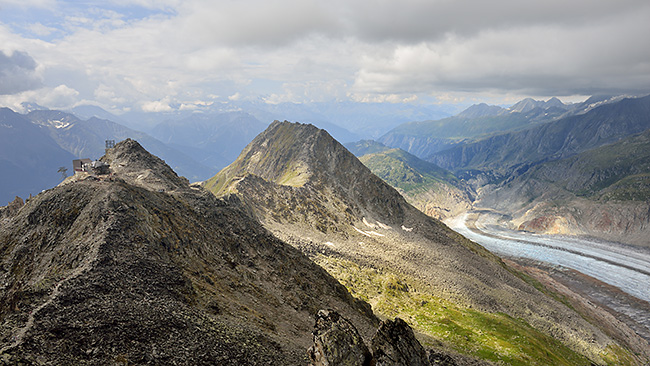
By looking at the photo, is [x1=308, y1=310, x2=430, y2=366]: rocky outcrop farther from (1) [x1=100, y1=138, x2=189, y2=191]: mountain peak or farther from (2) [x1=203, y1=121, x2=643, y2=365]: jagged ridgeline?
(1) [x1=100, y1=138, x2=189, y2=191]: mountain peak

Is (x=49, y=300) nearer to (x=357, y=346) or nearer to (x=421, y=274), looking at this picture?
(x=357, y=346)

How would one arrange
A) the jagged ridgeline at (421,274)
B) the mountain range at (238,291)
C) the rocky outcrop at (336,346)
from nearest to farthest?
1. the mountain range at (238,291)
2. the rocky outcrop at (336,346)
3. the jagged ridgeline at (421,274)

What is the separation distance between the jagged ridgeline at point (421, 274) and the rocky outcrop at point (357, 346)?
44.2 m

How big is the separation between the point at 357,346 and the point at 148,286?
22.9m

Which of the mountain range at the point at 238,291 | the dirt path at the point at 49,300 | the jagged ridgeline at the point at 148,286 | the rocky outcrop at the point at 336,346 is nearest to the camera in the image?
the dirt path at the point at 49,300

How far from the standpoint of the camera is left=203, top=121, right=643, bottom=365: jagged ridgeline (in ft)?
286

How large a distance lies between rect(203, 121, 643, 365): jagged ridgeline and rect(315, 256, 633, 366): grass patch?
35 cm

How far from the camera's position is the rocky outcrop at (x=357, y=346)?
3123cm

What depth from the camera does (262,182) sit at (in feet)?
476

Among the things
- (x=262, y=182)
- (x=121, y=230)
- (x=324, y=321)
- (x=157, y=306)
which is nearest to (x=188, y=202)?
(x=121, y=230)

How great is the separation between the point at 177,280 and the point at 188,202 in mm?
33315

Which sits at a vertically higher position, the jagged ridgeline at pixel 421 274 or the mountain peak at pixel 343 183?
the mountain peak at pixel 343 183

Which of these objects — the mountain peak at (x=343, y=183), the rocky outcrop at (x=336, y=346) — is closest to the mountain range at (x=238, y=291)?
the rocky outcrop at (x=336, y=346)

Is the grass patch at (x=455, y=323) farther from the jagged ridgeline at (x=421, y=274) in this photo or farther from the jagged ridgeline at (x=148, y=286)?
the jagged ridgeline at (x=148, y=286)
